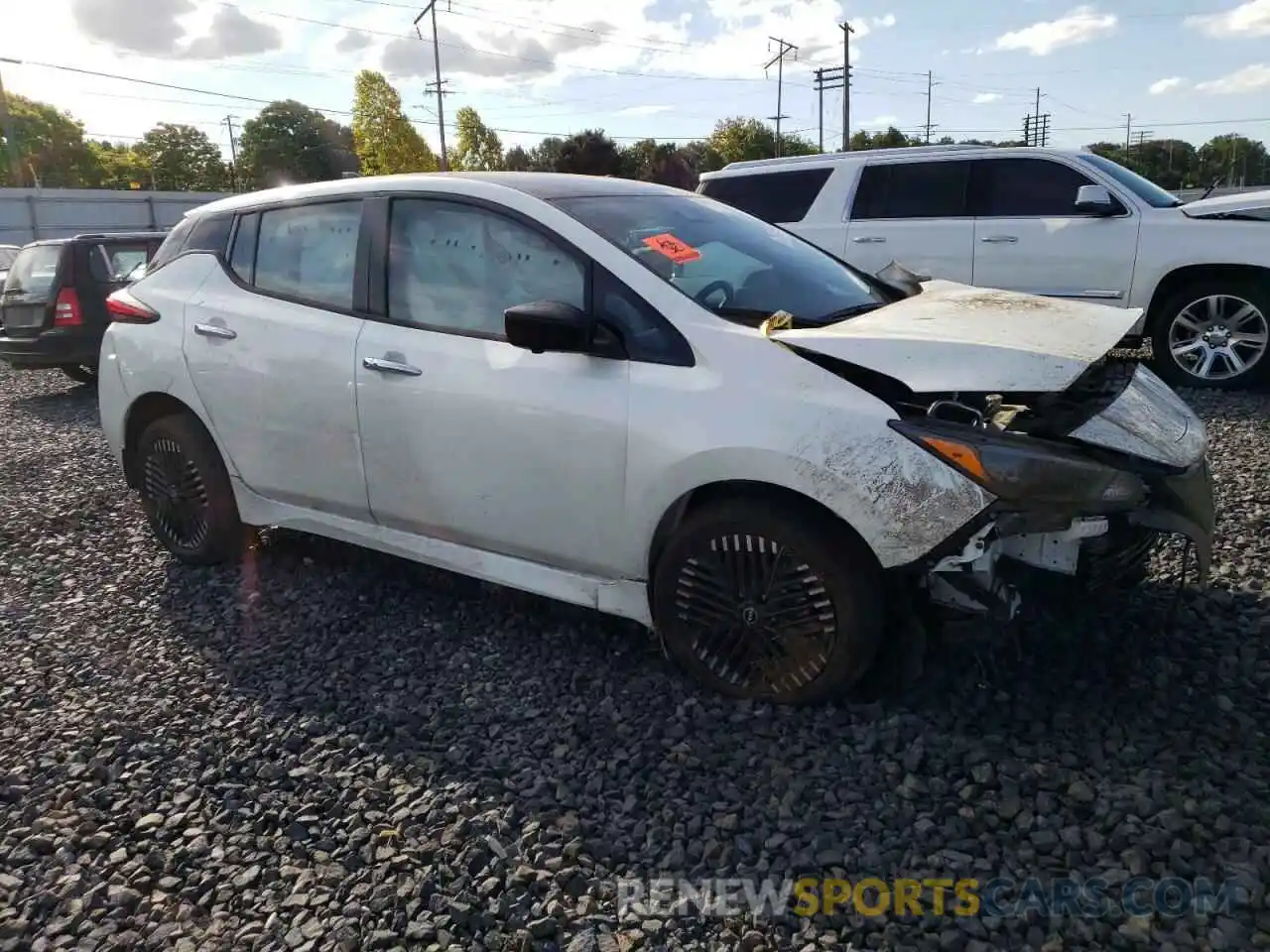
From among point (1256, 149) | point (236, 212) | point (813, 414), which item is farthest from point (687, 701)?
point (1256, 149)

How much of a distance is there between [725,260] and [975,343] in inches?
43.7

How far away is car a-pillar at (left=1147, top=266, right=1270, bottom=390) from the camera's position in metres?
7.22

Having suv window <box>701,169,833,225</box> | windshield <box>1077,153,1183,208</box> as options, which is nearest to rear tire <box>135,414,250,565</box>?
suv window <box>701,169,833,225</box>

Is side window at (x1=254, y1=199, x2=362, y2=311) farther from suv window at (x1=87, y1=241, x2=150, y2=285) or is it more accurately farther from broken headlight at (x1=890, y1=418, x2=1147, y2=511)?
suv window at (x1=87, y1=241, x2=150, y2=285)

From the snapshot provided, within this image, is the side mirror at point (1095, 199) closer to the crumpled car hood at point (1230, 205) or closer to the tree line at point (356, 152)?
the crumpled car hood at point (1230, 205)

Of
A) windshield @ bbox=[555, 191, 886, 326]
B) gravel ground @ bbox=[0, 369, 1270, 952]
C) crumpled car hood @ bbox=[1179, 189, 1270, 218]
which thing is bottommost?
gravel ground @ bbox=[0, 369, 1270, 952]

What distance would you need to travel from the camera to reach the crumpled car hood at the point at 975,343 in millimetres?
2734

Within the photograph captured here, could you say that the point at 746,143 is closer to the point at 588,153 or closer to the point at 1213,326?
the point at 588,153

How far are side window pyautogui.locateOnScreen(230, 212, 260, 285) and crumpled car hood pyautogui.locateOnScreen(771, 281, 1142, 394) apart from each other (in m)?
2.51

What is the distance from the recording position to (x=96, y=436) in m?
8.23

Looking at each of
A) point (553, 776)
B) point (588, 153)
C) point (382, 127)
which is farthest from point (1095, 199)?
point (382, 127)

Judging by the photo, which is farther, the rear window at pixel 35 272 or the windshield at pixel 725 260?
the rear window at pixel 35 272

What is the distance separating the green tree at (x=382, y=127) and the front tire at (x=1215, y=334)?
60736 millimetres

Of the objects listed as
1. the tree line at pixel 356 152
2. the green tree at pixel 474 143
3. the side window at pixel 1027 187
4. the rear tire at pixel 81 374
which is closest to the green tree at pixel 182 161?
the tree line at pixel 356 152
